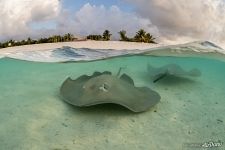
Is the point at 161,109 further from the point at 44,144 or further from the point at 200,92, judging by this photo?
the point at 44,144

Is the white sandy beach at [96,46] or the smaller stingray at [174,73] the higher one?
the white sandy beach at [96,46]

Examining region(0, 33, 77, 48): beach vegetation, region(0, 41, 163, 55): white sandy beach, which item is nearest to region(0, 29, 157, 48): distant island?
region(0, 33, 77, 48): beach vegetation

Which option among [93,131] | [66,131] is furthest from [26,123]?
[93,131]

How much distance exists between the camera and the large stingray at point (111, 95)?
4944 mm

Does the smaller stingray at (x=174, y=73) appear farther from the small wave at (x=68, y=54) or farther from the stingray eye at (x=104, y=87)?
the small wave at (x=68, y=54)

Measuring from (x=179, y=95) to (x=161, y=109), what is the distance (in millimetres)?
895

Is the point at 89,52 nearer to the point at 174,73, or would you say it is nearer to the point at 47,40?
the point at 174,73

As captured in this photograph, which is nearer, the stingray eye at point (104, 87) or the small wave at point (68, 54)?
the stingray eye at point (104, 87)

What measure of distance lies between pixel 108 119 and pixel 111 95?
1.46ft

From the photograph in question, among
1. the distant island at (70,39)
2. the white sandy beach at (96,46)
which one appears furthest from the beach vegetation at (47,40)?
the white sandy beach at (96,46)

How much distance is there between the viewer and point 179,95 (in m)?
6.33

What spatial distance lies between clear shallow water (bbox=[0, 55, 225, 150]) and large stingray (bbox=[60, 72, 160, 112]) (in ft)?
0.59

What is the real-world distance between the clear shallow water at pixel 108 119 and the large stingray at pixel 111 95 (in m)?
0.18

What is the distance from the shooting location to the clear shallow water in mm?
4652
